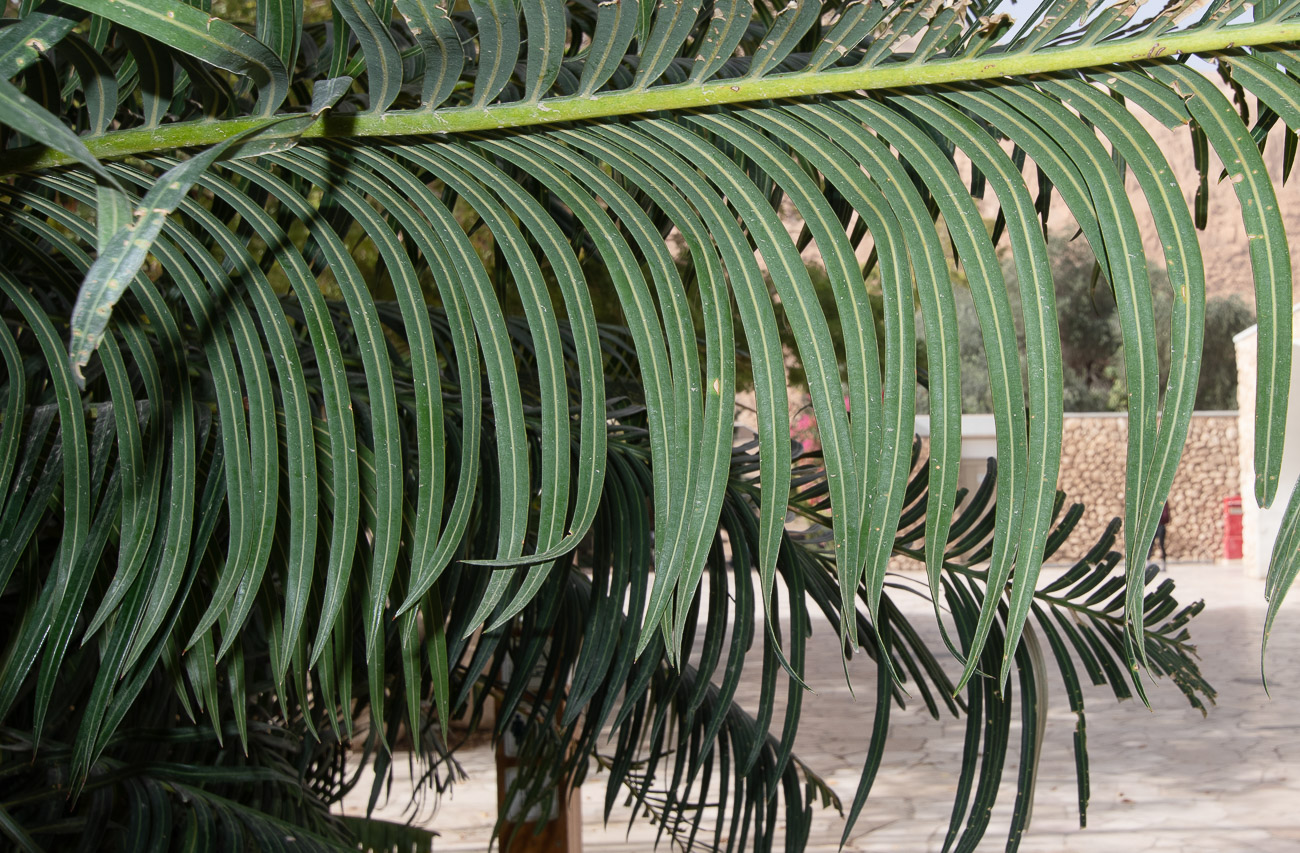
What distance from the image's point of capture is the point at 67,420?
1.27ft

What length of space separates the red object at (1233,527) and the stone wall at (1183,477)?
1.19ft

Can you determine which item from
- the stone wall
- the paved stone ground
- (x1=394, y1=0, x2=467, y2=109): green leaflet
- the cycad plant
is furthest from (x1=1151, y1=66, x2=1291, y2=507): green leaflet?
the stone wall

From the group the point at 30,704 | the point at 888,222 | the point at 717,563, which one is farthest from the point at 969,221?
the point at 30,704

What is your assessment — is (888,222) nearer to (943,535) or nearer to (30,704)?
(943,535)

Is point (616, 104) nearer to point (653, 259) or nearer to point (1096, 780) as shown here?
point (653, 259)

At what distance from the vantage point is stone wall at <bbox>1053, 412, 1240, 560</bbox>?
34.7ft

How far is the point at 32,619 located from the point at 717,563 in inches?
19.0

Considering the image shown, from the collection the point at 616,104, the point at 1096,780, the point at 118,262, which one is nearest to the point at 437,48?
the point at 616,104

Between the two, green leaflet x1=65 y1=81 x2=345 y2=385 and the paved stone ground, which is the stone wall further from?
green leaflet x1=65 y1=81 x2=345 y2=385

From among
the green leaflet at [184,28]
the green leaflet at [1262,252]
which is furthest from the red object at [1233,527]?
the green leaflet at [184,28]

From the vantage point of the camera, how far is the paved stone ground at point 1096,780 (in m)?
3.11

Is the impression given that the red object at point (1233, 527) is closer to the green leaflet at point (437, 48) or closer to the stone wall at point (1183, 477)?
the stone wall at point (1183, 477)

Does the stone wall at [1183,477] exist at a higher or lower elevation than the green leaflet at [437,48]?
lower

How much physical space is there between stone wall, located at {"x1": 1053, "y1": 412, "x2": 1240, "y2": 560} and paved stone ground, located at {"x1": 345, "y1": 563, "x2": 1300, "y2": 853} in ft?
18.3
